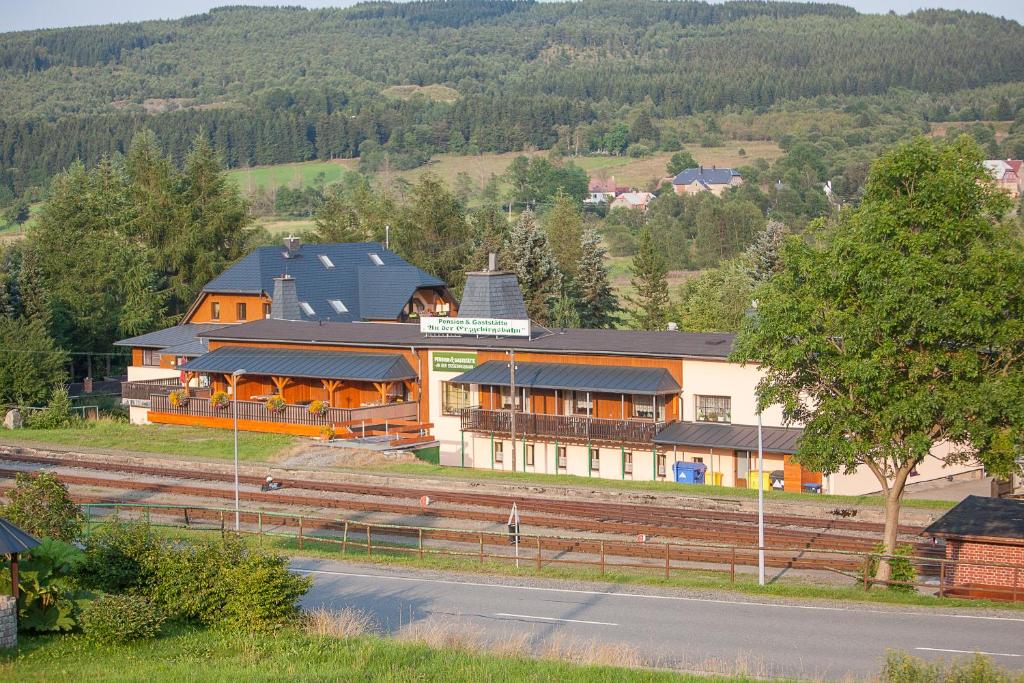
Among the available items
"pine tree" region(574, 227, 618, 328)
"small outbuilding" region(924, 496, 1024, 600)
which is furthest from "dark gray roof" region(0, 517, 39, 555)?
"pine tree" region(574, 227, 618, 328)

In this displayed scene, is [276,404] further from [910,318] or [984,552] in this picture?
[984,552]

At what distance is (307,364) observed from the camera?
49.0 metres

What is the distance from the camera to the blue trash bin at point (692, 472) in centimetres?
4088

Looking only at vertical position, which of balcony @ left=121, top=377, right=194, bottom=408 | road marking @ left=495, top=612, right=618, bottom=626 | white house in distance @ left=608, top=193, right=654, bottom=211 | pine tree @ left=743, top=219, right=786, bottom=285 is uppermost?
white house in distance @ left=608, top=193, right=654, bottom=211

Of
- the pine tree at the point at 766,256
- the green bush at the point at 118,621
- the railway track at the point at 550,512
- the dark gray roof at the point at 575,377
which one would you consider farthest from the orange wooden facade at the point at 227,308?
the green bush at the point at 118,621

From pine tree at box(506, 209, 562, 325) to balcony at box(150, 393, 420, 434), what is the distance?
24920 mm

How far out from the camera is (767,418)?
40906 millimetres

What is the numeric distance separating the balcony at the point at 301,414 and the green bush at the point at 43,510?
23.0 metres

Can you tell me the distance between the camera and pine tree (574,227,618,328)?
7838cm

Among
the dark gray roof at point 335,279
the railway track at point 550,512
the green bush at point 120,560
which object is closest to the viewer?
the green bush at point 120,560

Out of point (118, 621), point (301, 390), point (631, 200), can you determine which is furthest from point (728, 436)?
point (631, 200)

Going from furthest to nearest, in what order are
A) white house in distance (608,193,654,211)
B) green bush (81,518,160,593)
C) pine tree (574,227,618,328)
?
white house in distance (608,193,654,211)
pine tree (574,227,618,328)
green bush (81,518,160,593)

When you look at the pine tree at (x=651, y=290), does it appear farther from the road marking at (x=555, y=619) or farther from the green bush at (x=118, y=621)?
the green bush at (x=118, y=621)

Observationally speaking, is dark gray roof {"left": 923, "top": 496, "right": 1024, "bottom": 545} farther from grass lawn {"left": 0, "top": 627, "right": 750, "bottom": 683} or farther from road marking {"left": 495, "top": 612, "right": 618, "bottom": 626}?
grass lawn {"left": 0, "top": 627, "right": 750, "bottom": 683}
